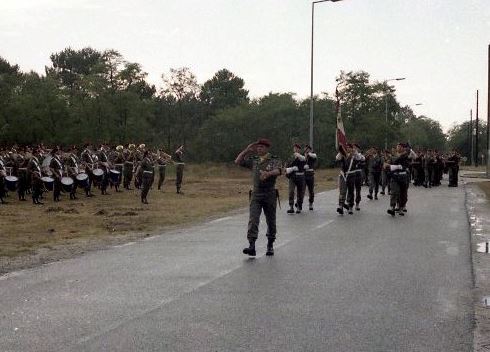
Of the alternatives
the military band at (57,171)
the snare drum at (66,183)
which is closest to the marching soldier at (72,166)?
the military band at (57,171)

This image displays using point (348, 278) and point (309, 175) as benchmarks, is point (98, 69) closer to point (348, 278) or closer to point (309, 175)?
point (309, 175)

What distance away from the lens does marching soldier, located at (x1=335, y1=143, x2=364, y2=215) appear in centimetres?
1814

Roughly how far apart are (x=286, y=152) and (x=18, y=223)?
50.1m

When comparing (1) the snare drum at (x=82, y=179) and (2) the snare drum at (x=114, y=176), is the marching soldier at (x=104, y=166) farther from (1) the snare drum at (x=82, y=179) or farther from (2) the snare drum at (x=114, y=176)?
(1) the snare drum at (x=82, y=179)

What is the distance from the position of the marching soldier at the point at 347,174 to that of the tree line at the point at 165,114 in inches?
1562

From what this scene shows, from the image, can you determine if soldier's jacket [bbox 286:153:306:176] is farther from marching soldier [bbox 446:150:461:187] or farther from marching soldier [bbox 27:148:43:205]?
marching soldier [bbox 446:150:461:187]

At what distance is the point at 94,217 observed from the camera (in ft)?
57.7

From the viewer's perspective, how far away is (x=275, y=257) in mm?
10523

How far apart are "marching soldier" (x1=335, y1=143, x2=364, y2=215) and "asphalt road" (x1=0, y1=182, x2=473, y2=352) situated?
5.40 m

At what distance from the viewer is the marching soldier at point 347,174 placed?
18141 millimetres

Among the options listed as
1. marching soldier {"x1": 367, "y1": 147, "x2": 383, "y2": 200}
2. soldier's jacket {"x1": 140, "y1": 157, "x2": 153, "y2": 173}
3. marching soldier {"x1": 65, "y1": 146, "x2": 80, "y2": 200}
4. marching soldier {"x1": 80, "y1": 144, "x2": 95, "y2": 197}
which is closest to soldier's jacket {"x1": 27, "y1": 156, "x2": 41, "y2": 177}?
marching soldier {"x1": 65, "y1": 146, "x2": 80, "y2": 200}

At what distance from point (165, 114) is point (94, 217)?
207ft

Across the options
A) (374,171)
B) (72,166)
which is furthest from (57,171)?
(374,171)

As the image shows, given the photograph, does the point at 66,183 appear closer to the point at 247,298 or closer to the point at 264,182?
the point at 264,182
